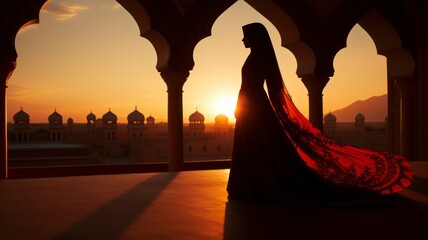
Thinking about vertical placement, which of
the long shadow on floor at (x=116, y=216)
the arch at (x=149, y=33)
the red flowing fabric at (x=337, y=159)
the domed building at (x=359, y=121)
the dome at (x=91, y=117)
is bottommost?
the long shadow on floor at (x=116, y=216)

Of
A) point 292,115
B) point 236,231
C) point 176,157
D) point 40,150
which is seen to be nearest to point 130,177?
point 176,157

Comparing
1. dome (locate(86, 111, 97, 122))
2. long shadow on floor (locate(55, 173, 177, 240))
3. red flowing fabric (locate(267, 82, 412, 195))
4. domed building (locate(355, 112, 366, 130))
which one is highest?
dome (locate(86, 111, 97, 122))

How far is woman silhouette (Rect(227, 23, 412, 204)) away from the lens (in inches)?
128

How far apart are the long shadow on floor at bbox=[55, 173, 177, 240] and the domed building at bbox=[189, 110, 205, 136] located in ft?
93.8

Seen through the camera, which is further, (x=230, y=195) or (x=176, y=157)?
(x=176, y=157)

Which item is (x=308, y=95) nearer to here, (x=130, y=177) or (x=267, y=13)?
(x=267, y=13)

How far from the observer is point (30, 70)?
59.5 feet

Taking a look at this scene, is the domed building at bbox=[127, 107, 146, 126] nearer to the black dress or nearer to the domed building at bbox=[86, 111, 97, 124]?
the domed building at bbox=[86, 111, 97, 124]

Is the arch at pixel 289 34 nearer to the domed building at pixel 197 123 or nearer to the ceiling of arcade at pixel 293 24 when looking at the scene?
the ceiling of arcade at pixel 293 24

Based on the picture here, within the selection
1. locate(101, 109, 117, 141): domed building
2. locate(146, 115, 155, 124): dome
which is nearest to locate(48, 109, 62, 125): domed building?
locate(101, 109, 117, 141): domed building

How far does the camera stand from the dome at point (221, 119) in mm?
33281

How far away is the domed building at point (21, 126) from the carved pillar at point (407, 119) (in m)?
29.1

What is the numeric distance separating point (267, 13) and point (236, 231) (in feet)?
16.2

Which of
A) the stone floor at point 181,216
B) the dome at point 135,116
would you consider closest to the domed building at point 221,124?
the dome at point 135,116
